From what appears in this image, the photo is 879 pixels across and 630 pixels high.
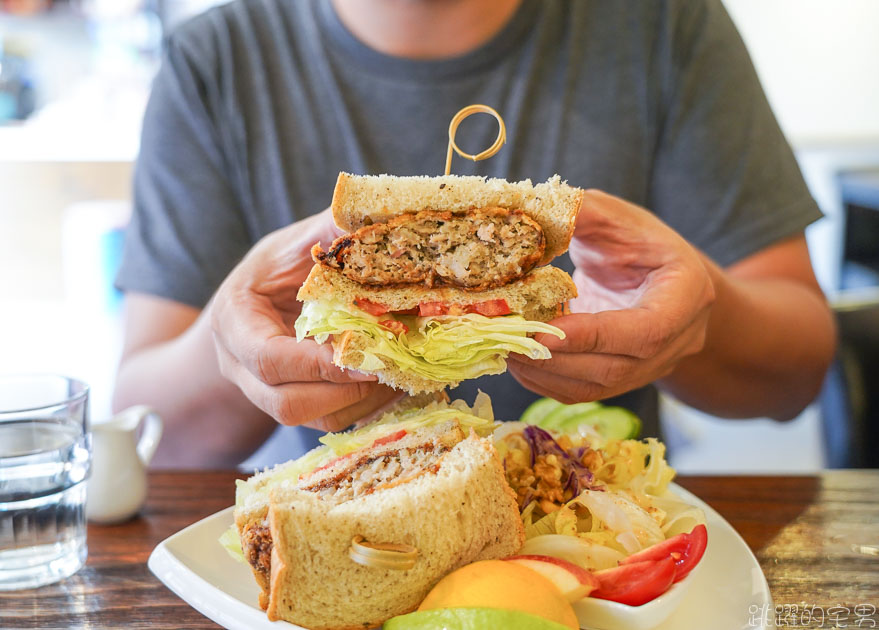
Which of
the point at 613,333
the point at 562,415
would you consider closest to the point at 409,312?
the point at 613,333

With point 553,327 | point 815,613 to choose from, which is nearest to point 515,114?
point 553,327

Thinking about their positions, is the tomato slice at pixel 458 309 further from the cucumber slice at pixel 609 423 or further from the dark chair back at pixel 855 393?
the dark chair back at pixel 855 393

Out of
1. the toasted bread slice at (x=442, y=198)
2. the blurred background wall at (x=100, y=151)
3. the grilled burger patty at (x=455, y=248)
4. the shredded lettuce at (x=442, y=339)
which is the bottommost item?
the blurred background wall at (x=100, y=151)

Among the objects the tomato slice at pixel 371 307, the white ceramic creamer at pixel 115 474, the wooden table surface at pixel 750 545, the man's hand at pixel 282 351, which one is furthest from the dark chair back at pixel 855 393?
the white ceramic creamer at pixel 115 474

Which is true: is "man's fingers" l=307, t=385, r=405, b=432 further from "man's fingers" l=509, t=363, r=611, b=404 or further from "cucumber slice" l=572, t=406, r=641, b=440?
"cucumber slice" l=572, t=406, r=641, b=440

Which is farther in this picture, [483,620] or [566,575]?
[566,575]

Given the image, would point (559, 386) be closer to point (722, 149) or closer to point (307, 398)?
point (307, 398)
